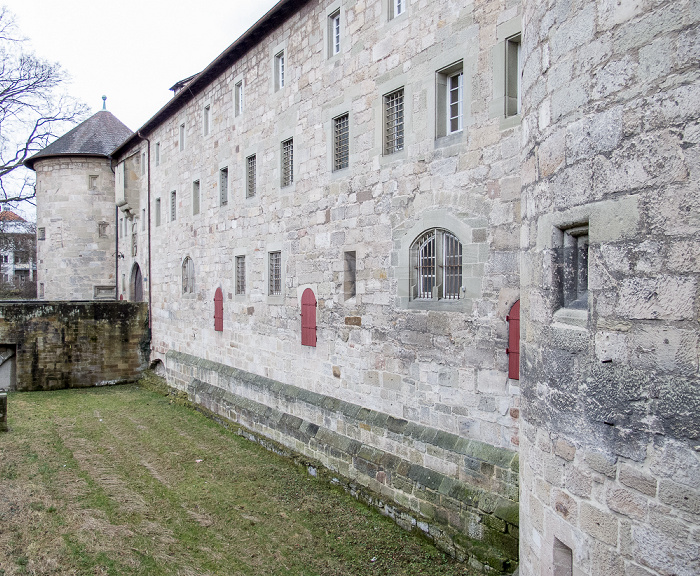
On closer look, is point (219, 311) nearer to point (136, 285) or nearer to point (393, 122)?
point (393, 122)

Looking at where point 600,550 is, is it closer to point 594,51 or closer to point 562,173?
point 562,173

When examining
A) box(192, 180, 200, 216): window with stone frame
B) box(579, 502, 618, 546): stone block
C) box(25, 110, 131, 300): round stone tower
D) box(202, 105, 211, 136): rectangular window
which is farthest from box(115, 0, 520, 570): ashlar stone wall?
box(25, 110, 131, 300): round stone tower

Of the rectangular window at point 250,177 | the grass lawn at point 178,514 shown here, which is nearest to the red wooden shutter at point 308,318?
the grass lawn at point 178,514

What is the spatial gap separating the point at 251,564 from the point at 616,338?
16.7ft

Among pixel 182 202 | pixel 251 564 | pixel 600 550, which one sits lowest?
pixel 251 564

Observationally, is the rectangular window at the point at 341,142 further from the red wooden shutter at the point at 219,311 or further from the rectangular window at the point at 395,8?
the red wooden shutter at the point at 219,311

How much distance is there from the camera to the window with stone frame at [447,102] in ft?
23.0

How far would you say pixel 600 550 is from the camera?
2.83m

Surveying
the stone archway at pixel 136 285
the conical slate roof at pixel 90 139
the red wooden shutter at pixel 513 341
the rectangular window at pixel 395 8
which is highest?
the conical slate roof at pixel 90 139

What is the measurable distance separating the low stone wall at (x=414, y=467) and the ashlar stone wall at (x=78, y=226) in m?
16.1

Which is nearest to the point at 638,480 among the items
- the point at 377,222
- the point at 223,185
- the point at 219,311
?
the point at 377,222

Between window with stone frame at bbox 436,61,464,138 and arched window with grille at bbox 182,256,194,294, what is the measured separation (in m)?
9.81

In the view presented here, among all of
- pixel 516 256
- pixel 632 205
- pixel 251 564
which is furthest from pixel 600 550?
pixel 251 564

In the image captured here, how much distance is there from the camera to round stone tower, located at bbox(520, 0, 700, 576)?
2.44m
